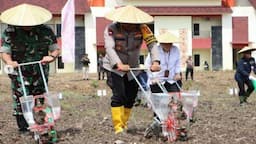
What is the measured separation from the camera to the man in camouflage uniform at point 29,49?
7301mm

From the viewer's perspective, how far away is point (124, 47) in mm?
7359

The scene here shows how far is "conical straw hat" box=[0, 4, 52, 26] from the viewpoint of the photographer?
23.3 feet

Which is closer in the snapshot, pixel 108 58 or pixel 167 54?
pixel 108 58

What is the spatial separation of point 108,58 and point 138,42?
0.44 meters

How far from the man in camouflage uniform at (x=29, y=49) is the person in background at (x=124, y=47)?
734mm

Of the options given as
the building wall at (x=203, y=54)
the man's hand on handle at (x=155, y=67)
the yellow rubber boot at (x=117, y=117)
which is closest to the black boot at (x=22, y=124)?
the yellow rubber boot at (x=117, y=117)

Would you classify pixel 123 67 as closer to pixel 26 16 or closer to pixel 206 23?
pixel 26 16

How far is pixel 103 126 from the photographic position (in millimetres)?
8281

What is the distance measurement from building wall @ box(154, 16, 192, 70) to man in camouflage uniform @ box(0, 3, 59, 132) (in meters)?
47.2

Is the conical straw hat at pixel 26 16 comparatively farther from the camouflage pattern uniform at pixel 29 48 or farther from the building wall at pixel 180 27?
the building wall at pixel 180 27

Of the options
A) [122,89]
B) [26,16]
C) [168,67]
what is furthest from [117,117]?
[168,67]

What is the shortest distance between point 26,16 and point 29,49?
432 millimetres

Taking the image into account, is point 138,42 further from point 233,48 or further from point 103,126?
point 233,48

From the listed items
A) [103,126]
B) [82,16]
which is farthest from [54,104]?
[82,16]
